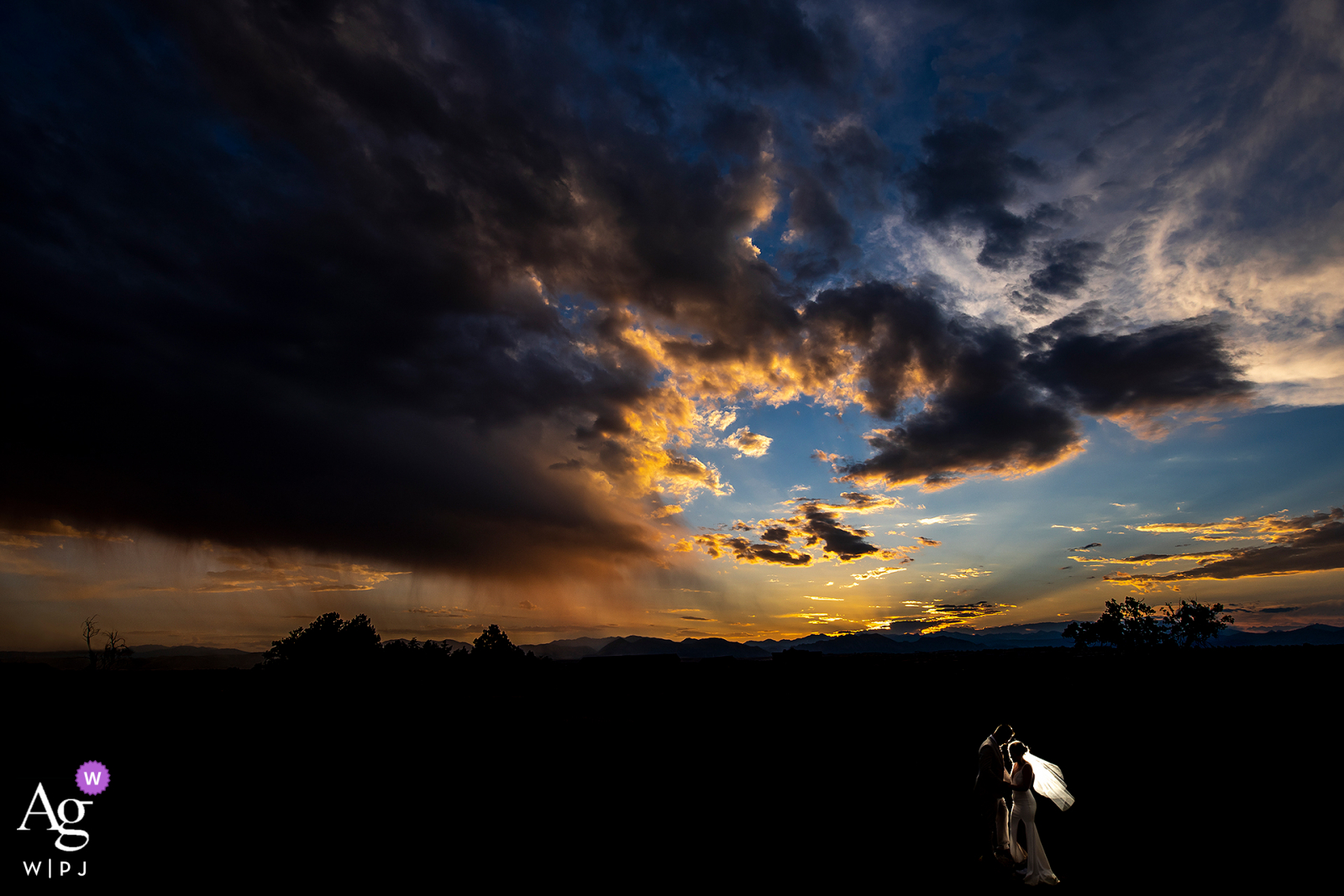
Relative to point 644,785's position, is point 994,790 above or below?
above

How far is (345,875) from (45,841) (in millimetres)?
7042

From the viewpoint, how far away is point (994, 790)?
988cm

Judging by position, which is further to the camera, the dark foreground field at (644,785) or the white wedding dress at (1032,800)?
the dark foreground field at (644,785)

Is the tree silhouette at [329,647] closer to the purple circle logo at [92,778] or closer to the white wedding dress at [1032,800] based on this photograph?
the purple circle logo at [92,778]

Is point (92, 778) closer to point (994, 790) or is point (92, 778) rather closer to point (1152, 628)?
point (994, 790)

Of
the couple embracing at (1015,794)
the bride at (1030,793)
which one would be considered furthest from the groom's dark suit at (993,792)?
the bride at (1030,793)

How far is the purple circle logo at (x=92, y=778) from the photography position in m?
15.0

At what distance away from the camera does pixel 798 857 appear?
12.6 meters

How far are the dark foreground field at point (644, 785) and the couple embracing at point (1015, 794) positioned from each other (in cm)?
93

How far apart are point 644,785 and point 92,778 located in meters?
17.9

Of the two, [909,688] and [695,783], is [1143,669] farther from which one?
[695,783]

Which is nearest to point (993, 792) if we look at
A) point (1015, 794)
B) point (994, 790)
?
point (994, 790)

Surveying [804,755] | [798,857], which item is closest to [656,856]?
[798,857]

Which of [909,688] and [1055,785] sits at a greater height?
[1055,785]
